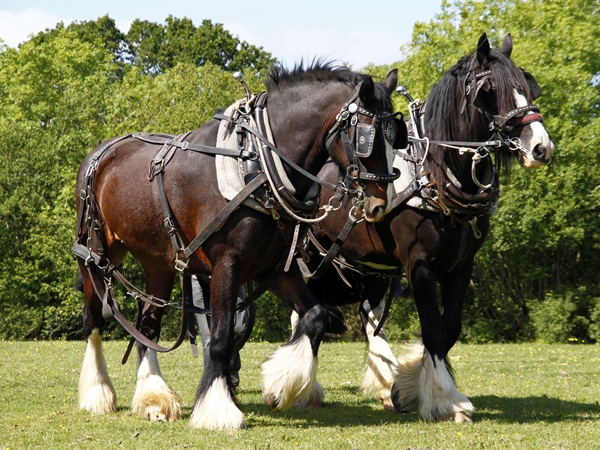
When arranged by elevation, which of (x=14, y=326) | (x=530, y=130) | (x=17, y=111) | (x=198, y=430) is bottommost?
(x=14, y=326)

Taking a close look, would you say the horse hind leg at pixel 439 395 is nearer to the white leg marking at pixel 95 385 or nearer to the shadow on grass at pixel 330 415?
the shadow on grass at pixel 330 415

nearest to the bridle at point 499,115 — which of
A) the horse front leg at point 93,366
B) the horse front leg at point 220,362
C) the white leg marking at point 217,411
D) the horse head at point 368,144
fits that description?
the horse head at point 368,144

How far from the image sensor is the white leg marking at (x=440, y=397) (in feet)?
21.5

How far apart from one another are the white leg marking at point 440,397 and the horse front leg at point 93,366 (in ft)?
9.01

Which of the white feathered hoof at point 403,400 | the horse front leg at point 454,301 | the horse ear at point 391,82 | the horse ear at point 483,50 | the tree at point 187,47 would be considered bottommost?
the white feathered hoof at point 403,400

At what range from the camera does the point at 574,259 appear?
22.9 m

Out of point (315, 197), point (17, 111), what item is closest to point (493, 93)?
point (315, 197)

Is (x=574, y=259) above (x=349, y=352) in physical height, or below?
above

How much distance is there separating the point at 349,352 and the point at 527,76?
8.73m

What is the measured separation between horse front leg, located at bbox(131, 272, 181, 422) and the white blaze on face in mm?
3316

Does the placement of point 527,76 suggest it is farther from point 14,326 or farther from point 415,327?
point 14,326

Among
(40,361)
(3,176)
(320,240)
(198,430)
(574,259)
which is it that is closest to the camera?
(198,430)

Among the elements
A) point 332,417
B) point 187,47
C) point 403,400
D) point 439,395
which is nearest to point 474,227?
point 439,395

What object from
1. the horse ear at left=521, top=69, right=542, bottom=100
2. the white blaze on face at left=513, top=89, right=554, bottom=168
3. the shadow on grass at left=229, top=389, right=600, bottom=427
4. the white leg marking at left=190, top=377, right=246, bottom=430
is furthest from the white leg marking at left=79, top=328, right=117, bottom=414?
the horse ear at left=521, top=69, right=542, bottom=100
